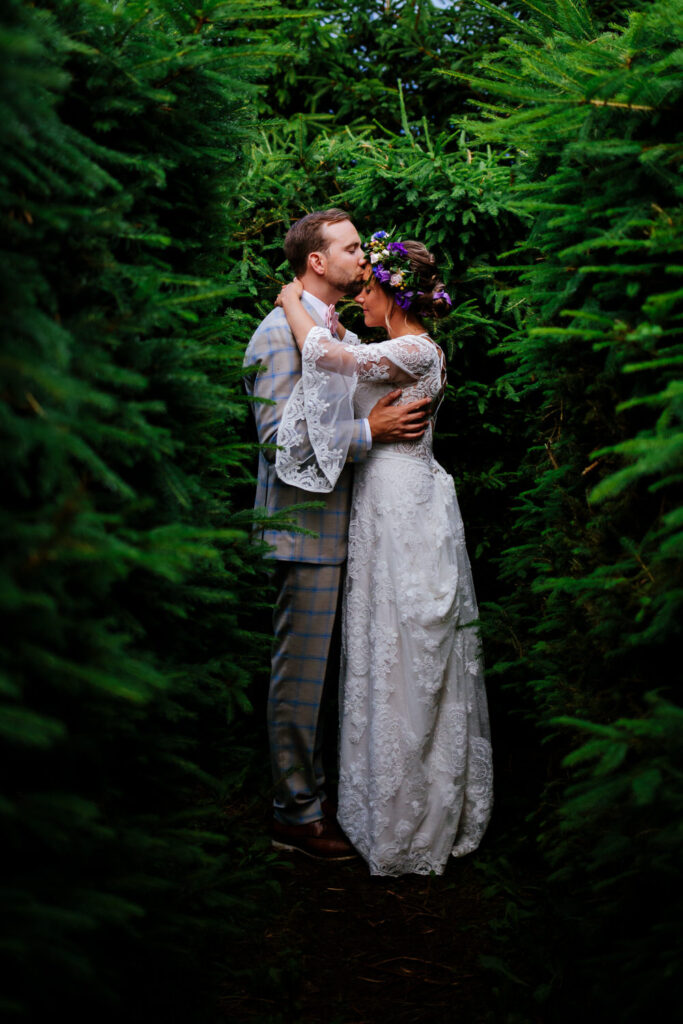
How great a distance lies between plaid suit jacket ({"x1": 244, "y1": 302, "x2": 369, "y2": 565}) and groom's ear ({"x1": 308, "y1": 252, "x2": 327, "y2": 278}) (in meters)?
0.34

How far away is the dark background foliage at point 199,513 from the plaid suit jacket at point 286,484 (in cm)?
72

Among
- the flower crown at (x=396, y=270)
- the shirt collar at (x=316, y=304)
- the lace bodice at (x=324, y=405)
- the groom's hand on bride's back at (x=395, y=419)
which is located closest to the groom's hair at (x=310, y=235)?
the shirt collar at (x=316, y=304)

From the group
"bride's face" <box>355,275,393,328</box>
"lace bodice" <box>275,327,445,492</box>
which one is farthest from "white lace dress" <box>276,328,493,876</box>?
"bride's face" <box>355,275,393,328</box>

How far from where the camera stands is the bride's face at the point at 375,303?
11.0 feet

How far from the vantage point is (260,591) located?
2395 millimetres

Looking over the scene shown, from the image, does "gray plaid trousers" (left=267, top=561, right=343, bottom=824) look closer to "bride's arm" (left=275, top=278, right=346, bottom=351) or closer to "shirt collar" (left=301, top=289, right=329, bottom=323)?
"bride's arm" (left=275, top=278, right=346, bottom=351)

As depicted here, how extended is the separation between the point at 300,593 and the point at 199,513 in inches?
47.9

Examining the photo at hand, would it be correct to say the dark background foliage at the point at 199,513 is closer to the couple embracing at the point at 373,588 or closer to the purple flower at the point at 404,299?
the couple embracing at the point at 373,588

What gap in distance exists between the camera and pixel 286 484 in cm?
320

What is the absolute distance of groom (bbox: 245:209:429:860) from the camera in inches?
124

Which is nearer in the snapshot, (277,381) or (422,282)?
(277,381)

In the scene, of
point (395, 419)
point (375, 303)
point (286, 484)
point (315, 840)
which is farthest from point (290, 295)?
point (315, 840)

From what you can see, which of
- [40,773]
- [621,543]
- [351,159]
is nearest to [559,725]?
[621,543]

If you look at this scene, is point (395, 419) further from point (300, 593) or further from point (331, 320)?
point (300, 593)
